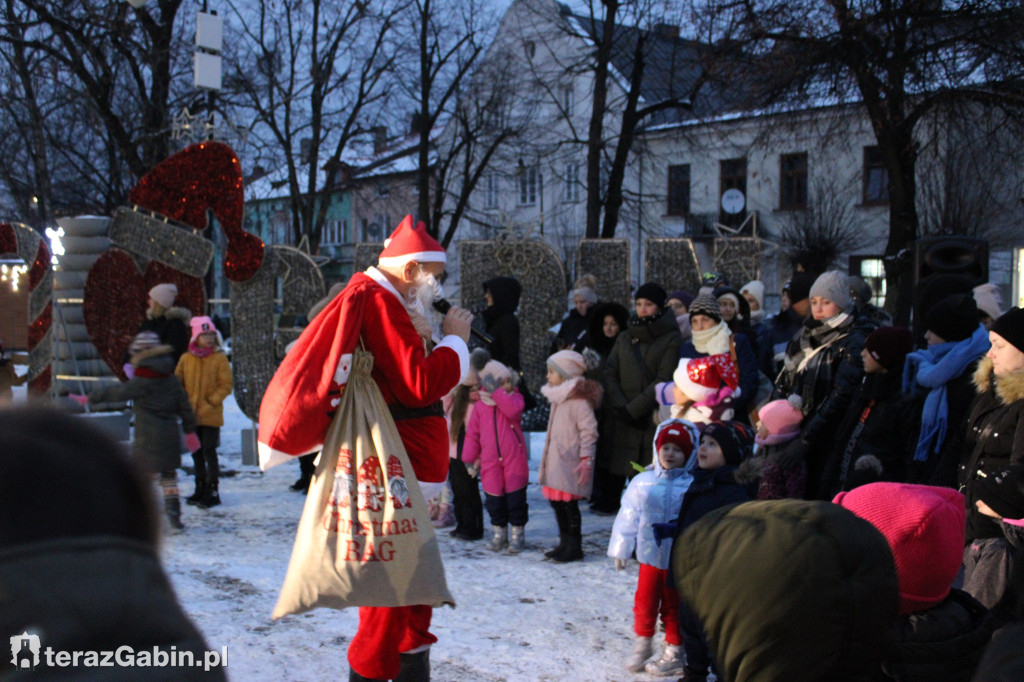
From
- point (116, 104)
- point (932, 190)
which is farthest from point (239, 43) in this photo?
point (932, 190)

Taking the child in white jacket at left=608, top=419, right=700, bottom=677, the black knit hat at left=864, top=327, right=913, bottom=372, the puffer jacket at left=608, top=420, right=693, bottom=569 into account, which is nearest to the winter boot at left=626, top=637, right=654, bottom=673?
the child in white jacket at left=608, top=419, right=700, bottom=677

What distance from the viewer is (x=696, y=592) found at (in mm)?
1528

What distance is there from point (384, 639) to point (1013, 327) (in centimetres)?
275

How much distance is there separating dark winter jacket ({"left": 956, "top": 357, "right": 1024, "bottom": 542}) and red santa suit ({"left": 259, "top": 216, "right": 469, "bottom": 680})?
6.98 feet

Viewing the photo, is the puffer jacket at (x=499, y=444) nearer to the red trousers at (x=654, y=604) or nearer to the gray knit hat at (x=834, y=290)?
the red trousers at (x=654, y=604)

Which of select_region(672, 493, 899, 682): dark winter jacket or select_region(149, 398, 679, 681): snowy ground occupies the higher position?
select_region(672, 493, 899, 682): dark winter jacket

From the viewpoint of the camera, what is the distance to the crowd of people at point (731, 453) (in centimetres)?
148

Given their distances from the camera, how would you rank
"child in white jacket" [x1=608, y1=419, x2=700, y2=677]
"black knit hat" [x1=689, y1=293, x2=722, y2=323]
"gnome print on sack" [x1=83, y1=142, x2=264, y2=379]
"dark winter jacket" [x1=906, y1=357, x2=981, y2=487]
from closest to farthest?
"child in white jacket" [x1=608, y1=419, x2=700, y2=677]
"dark winter jacket" [x1=906, y1=357, x2=981, y2=487]
"black knit hat" [x1=689, y1=293, x2=722, y2=323]
"gnome print on sack" [x1=83, y1=142, x2=264, y2=379]

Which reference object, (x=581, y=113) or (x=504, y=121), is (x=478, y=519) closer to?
(x=504, y=121)

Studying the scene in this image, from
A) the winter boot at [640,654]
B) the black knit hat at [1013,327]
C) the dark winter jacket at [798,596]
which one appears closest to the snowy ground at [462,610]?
the winter boot at [640,654]

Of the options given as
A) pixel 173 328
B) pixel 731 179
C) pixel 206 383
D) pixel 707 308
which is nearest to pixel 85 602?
pixel 707 308

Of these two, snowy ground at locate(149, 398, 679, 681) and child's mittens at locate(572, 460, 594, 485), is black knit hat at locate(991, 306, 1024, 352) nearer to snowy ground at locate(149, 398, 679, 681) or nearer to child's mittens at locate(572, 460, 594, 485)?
snowy ground at locate(149, 398, 679, 681)

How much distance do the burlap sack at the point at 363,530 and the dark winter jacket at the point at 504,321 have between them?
410cm

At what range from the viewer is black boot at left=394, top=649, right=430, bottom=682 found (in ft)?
10.4
